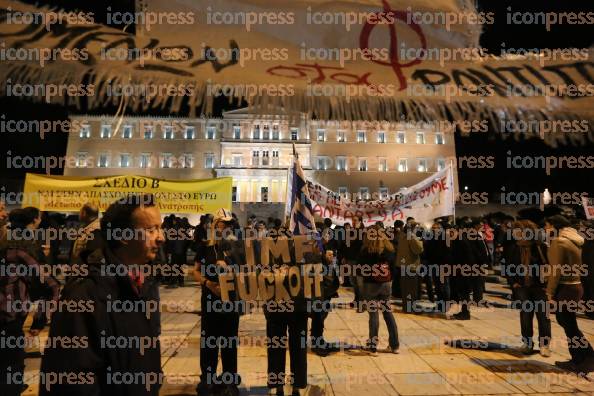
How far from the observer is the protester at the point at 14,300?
3010mm

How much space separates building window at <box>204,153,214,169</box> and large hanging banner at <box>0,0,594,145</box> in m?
51.8

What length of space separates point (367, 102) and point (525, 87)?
0.73 meters

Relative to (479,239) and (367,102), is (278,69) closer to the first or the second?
(367,102)

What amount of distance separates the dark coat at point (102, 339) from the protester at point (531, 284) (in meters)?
5.39

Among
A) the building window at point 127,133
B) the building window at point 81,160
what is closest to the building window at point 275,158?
the building window at point 127,133

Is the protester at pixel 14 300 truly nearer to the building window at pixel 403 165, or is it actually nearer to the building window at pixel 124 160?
the building window at pixel 403 165

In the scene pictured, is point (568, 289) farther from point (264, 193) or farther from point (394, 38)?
point (264, 193)

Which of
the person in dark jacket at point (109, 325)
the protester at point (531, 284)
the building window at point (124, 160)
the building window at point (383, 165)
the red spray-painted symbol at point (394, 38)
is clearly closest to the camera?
the person in dark jacket at point (109, 325)

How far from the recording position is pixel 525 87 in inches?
69.7

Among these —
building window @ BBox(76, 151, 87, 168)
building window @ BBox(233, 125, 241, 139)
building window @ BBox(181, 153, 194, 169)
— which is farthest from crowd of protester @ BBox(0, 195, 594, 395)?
building window @ BBox(76, 151, 87, 168)

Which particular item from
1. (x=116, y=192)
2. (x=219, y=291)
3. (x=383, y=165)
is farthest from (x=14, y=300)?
(x=383, y=165)

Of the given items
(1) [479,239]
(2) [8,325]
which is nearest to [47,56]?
(2) [8,325]

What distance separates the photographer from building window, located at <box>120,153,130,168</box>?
51.1 m

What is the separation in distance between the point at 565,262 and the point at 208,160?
50730mm
